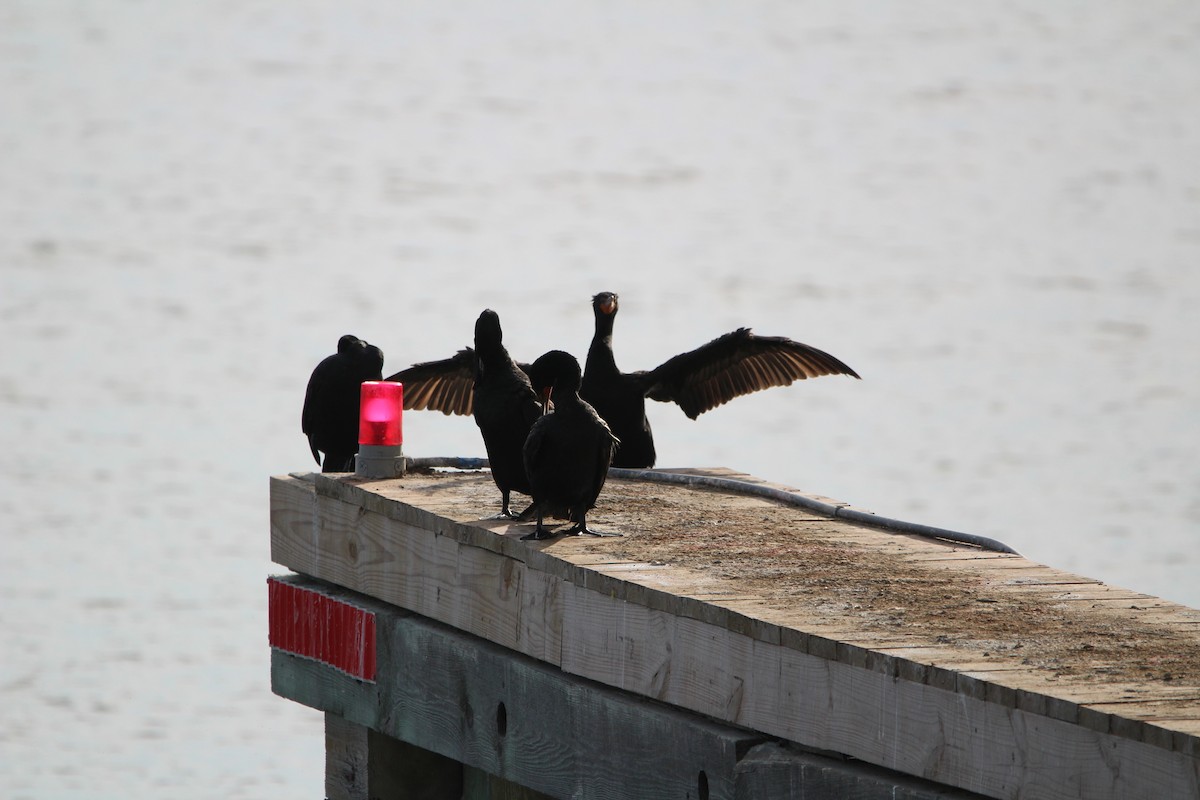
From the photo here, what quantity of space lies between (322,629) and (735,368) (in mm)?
3859

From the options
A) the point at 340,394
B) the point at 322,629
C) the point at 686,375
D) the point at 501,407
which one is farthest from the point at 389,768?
the point at 686,375

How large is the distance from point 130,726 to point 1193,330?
13253 mm

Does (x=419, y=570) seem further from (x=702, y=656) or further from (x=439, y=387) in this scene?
(x=439, y=387)

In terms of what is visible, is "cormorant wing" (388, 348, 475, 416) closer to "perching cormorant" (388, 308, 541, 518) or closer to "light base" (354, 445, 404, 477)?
"light base" (354, 445, 404, 477)

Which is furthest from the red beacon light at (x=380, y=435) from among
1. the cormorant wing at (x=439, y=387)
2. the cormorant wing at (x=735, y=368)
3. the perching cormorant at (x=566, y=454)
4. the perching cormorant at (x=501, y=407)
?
the cormorant wing at (x=735, y=368)

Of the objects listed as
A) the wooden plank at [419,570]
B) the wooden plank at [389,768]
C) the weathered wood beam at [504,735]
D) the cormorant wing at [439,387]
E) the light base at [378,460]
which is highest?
the cormorant wing at [439,387]

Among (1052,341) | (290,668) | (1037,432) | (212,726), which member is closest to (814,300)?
(1052,341)

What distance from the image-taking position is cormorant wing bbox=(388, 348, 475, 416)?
10.4 metres

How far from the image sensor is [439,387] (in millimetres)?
10539

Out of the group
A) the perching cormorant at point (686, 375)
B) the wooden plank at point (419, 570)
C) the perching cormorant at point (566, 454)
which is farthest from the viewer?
the perching cormorant at point (686, 375)

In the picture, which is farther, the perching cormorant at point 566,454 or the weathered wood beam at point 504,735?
the perching cormorant at point 566,454

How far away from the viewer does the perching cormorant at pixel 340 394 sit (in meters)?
9.02

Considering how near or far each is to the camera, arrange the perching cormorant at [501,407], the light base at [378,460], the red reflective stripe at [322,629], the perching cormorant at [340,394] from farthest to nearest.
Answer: the perching cormorant at [340,394] → the light base at [378,460] → the red reflective stripe at [322,629] → the perching cormorant at [501,407]

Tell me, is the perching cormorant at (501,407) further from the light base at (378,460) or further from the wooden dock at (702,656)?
the light base at (378,460)
